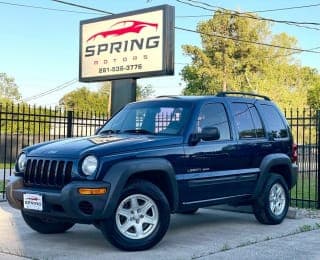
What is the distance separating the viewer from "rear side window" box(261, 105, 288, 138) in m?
8.97

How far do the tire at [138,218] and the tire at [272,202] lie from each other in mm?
2221

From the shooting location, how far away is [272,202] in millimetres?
8867

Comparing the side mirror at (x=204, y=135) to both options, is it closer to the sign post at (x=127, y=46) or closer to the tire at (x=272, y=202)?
the tire at (x=272, y=202)

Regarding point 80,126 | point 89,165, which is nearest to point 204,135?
point 89,165

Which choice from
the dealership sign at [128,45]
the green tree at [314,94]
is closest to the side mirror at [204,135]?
the dealership sign at [128,45]

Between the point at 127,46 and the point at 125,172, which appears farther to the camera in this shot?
the point at 127,46

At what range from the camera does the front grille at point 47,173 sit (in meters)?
6.59

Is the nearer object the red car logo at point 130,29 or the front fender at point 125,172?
the front fender at point 125,172

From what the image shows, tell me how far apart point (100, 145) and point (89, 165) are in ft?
1.06

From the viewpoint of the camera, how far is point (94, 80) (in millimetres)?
13133

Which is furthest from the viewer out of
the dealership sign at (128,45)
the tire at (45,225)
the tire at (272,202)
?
the dealership sign at (128,45)

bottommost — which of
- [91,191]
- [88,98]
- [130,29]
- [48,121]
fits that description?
[91,191]

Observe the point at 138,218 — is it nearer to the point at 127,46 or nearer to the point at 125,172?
the point at 125,172

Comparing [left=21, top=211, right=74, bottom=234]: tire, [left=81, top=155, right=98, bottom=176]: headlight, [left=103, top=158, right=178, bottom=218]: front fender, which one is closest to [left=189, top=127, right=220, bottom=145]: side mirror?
[left=103, top=158, right=178, bottom=218]: front fender
